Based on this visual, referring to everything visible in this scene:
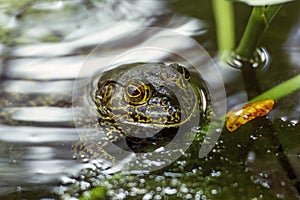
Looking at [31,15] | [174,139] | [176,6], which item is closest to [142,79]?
[174,139]

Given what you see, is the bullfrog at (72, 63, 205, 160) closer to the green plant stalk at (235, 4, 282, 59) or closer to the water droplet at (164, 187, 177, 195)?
the water droplet at (164, 187, 177, 195)

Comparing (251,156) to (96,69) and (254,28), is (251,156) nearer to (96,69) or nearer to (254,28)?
(254,28)

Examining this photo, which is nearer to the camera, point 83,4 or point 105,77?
point 105,77

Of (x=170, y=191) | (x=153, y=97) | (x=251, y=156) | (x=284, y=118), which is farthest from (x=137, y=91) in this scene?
(x=284, y=118)

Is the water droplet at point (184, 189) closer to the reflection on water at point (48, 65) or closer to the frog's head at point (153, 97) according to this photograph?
the frog's head at point (153, 97)

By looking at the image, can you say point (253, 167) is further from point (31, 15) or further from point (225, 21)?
point (31, 15)

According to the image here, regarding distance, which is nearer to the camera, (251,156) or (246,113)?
(251,156)
